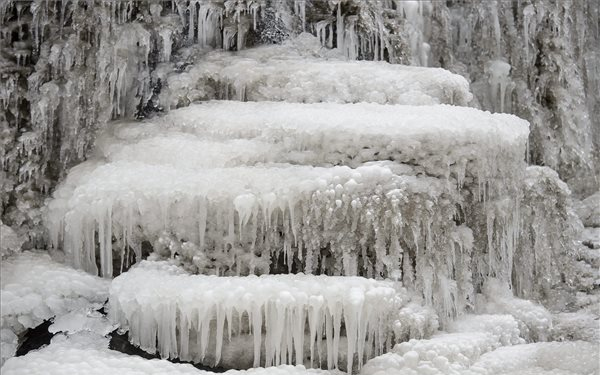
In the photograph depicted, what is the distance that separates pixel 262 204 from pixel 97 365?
4.61ft

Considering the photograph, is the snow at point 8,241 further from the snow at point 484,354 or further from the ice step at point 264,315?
the snow at point 484,354

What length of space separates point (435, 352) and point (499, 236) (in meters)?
1.52

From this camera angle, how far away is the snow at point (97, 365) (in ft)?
13.0

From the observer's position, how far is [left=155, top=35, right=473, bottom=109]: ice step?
5.69 metres

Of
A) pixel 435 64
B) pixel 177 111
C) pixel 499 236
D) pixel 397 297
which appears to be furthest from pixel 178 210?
pixel 435 64

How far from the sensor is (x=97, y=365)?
13.2ft

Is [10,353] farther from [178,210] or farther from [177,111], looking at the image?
[177,111]

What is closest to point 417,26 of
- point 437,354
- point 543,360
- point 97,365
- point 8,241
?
point 543,360

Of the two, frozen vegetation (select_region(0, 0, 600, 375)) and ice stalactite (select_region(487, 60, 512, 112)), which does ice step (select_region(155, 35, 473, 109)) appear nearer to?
frozen vegetation (select_region(0, 0, 600, 375))

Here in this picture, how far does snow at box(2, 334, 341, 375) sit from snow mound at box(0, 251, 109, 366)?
534mm

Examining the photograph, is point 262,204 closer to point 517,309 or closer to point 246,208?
point 246,208

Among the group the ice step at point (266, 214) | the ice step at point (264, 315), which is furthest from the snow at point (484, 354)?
the ice step at point (266, 214)

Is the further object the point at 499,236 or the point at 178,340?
the point at 499,236

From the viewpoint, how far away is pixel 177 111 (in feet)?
18.6
